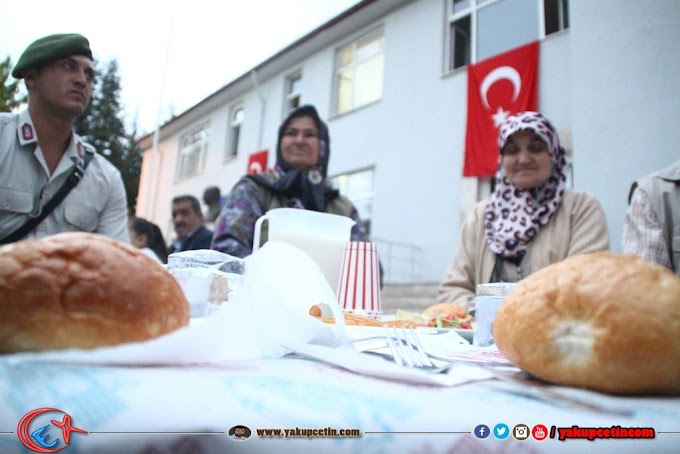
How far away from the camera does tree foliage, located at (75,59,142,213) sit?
0.72m

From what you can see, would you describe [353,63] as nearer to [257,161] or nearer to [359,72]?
[359,72]

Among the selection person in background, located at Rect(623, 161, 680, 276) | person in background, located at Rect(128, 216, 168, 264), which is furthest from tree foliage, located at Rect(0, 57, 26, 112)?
person in background, located at Rect(128, 216, 168, 264)

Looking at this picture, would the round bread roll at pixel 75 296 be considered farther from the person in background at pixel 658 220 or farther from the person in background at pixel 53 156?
the person in background at pixel 658 220

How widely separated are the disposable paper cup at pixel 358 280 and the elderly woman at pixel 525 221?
658mm

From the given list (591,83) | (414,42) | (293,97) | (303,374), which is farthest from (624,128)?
(293,97)

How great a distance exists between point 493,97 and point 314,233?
4511 millimetres

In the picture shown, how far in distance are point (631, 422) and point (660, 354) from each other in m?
0.08

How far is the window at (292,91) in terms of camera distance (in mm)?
8031

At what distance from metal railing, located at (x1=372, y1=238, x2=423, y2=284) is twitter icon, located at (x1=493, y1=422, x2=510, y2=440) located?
5.22m

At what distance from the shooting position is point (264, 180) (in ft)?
5.30

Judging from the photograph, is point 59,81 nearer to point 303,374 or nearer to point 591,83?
point 303,374

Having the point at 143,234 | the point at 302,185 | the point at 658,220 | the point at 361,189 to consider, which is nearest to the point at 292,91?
the point at 361,189

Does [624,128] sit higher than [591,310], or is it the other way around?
[624,128]

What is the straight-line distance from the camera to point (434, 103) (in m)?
5.64
